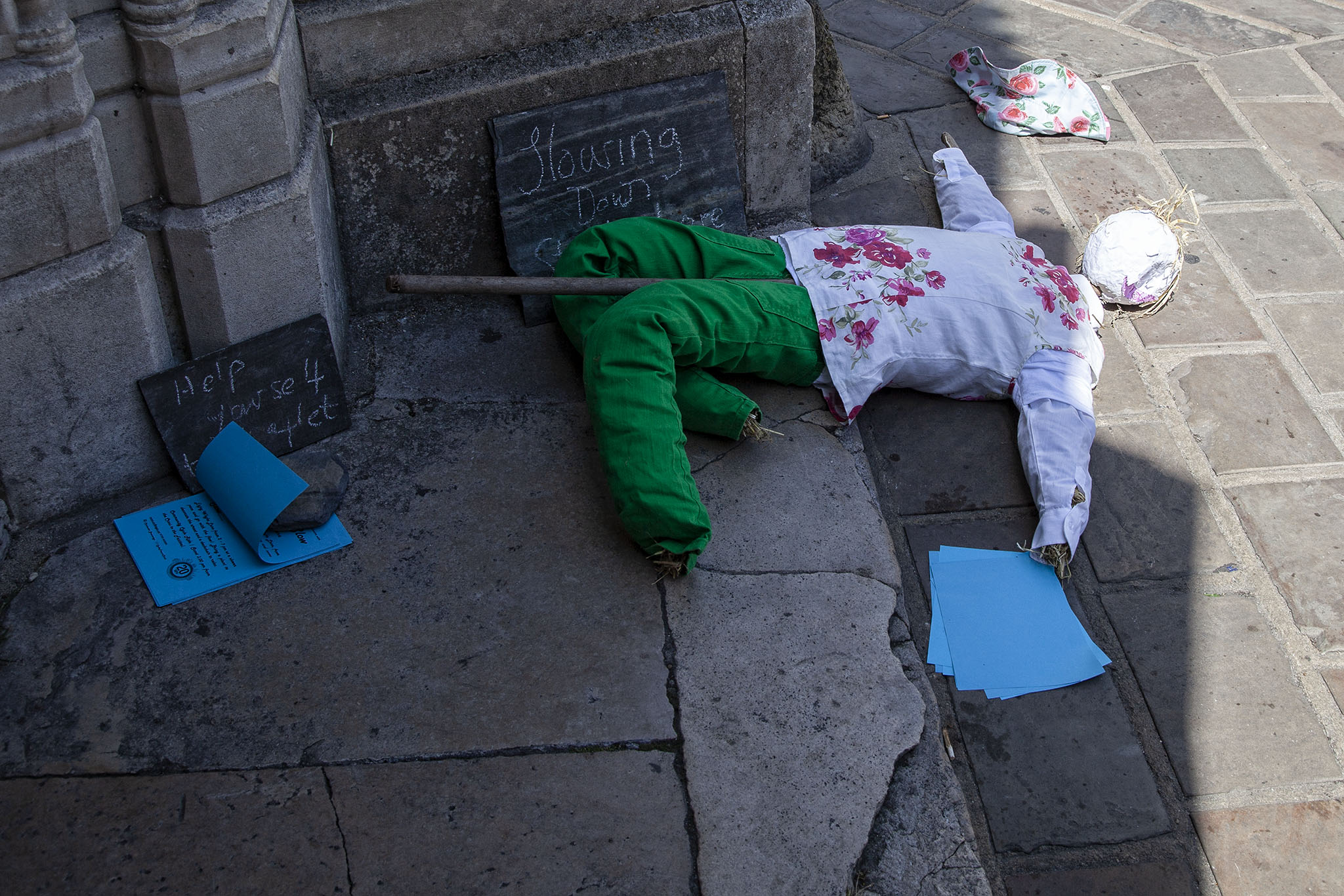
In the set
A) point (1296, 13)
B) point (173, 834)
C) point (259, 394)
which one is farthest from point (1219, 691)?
point (1296, 13)

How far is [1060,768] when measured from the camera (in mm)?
2078

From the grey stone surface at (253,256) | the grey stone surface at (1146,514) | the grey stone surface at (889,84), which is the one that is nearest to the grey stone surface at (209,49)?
the grey stone surface at (253,256)

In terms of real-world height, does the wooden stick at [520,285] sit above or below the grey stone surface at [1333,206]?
above

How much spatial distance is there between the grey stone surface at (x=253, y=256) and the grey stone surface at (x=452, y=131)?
6.1 inches

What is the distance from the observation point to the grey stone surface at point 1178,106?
389cm

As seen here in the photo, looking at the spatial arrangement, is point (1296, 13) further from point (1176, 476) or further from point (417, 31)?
point (417, 31)

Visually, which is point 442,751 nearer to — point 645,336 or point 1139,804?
point 645,336

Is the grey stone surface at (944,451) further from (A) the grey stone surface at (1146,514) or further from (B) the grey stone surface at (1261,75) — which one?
(B) the grey stone surface at (1261,75)

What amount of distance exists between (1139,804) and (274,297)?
201 centimetres

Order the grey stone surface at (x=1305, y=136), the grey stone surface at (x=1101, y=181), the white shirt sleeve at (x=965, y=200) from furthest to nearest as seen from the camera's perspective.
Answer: the grey stone surface at (x=1305, y=136)
the grey stone surface at (x=1101, y=181)
the white shirt sleeve at (x=965, y=200)

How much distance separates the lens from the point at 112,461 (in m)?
2.21

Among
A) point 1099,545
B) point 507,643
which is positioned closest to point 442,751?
point 507,643

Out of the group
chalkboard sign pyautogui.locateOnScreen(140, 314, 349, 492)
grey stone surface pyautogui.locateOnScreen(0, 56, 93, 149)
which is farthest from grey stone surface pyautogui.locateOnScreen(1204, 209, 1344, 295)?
grey stone surface pyautogui.locateOnScreen(0, 56, 93, 149)

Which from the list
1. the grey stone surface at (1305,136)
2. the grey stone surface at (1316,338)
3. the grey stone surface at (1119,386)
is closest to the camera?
the grey stone surface at (1119,386)
